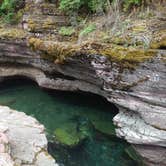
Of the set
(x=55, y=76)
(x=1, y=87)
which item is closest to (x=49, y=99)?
(x=55, y=76)

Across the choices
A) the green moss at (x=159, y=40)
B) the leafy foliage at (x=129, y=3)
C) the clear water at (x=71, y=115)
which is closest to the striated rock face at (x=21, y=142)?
the clear water at (x=71, y=115)

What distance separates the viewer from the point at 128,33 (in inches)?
298

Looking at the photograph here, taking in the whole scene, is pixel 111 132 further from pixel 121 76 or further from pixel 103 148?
pixel 121 76

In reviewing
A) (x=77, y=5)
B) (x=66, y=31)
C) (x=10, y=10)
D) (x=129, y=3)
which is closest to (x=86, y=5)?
(x=77, y=5)

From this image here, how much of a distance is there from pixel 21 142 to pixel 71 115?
3.64 meters

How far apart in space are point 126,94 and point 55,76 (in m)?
3.74

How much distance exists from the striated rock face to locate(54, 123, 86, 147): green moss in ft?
3.88

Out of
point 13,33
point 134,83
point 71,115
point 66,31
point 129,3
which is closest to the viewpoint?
point 134,83

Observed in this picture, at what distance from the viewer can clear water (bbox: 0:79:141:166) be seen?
805 centimetres

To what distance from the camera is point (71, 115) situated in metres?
10.3

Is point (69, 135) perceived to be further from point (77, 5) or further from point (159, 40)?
point (77, 5)

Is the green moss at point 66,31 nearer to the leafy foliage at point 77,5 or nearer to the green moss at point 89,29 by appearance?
the leafy foliage at point 77,5

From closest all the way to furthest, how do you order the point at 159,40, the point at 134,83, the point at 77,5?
the point at 159,40 < the point at 134,83 < the point at 77,5

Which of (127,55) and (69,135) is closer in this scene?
(127,55)
